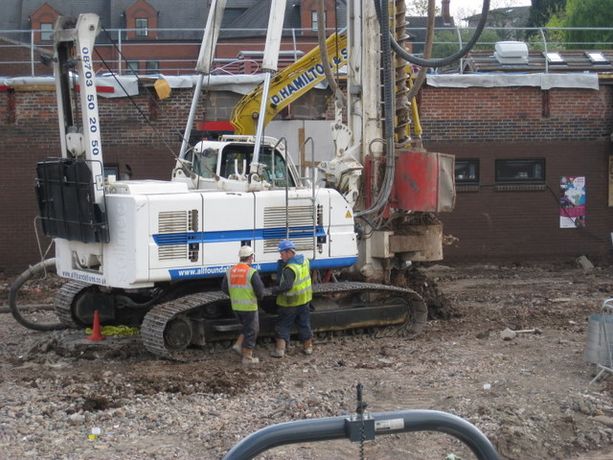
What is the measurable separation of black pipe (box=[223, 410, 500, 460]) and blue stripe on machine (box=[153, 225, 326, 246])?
26.3 ft

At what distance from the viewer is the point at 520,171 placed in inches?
936

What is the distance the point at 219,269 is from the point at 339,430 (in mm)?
8454

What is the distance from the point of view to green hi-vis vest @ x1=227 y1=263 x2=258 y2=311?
40.1 feet

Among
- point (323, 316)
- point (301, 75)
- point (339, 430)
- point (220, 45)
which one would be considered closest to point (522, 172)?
point (301, 75)

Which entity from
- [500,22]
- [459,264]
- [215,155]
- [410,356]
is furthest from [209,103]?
[500,22]

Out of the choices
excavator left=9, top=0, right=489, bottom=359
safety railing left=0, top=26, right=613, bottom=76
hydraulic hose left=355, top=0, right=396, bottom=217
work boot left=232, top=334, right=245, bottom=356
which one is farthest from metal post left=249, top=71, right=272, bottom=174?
safety railing left=0, top=26, right=613, bottom=76

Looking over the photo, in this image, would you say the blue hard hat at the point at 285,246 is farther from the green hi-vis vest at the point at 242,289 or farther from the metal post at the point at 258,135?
the metal post at the point at 258,135

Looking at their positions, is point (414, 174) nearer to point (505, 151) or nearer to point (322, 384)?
point (322, 384)

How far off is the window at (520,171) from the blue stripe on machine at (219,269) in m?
10.5

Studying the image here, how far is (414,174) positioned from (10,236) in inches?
434

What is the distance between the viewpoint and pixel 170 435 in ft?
30.9

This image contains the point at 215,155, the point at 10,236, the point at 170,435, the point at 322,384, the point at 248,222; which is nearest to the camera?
the point at 170,435

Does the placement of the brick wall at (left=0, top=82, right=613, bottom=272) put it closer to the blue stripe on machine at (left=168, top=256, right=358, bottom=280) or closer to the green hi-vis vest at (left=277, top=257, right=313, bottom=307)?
the blue stripe on machine at (left=168, top=256, right=358, bottom=280)

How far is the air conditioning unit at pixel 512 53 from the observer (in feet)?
83.2
